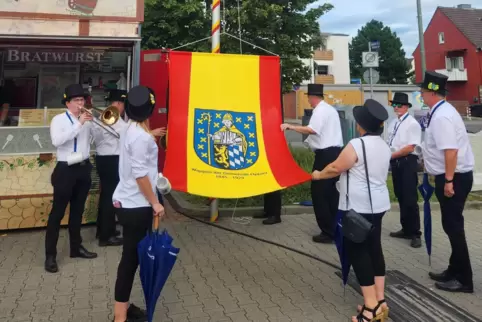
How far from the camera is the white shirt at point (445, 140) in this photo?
3736 mm

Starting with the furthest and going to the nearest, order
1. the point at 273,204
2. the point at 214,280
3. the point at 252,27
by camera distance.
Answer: the point at 252,27 < the point at 273,204 < the point at 214,280

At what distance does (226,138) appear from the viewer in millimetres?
5168

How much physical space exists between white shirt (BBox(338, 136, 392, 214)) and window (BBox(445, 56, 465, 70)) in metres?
44.6

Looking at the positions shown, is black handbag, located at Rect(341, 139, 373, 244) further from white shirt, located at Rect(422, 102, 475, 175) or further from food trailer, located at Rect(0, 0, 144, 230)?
food trailer, located at Rect(0, 0, 144, 230)

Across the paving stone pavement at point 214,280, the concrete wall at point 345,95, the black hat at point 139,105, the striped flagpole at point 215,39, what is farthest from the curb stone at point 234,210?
the concrete wall at point 345,95

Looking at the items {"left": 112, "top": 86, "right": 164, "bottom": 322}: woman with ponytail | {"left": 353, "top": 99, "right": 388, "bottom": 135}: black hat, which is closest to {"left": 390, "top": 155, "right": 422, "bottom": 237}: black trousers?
{"left": 353, "top": 99, "right": 388, "bottom": 135}: black hat

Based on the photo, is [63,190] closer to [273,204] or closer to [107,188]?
[107,188]

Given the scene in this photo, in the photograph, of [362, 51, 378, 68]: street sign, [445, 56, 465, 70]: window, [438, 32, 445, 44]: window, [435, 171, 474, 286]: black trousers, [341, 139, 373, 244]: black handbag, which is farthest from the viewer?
[438, 32, 445, 44]: window

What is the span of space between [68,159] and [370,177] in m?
2.97

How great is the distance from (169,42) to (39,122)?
289 inches

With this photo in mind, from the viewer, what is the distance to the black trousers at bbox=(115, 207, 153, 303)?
3.06 m

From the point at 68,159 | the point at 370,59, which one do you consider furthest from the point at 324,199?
the point at 370,59

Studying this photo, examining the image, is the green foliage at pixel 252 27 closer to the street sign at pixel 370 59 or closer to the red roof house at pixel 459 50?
the street sign at pixel 370 59

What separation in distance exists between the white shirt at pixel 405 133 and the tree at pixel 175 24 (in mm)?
7284
